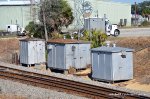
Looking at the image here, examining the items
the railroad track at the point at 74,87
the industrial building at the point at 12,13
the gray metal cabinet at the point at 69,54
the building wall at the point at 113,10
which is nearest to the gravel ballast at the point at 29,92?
the railroad track at the point at 74,87

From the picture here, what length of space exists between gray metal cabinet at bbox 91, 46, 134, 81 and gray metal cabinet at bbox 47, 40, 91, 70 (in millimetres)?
3939

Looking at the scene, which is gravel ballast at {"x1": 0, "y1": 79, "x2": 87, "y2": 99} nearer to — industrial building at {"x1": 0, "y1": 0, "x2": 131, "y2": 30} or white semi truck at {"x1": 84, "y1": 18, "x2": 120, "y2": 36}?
white semi truck at {"x1": 84, "y1": 18, "x2": 120, "y2": 36}

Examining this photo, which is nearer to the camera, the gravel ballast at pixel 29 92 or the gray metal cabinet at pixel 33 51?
the gravel ballast at pixel 29 92

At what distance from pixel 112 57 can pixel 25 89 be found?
5893 millimetres

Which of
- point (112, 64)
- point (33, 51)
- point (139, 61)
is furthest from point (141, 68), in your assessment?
point (33, 51)

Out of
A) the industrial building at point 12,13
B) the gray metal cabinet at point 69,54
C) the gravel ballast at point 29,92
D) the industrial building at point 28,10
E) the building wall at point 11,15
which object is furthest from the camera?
the building wall at point 11,15

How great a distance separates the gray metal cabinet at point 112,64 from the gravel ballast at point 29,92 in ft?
16.5

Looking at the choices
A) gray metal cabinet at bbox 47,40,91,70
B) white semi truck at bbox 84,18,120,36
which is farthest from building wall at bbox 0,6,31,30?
gray metal cabinet at bbox 47,40,91,70

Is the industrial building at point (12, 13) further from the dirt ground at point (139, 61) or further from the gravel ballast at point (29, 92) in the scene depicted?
the gravel ballast at point (29, 92)

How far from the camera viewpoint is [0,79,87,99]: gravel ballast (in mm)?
18062

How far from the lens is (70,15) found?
52688 mm

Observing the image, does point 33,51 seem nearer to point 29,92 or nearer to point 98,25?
point 29,92

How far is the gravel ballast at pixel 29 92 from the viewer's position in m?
18.1

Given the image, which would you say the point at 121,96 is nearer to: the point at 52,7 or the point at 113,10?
the point at 52,7
